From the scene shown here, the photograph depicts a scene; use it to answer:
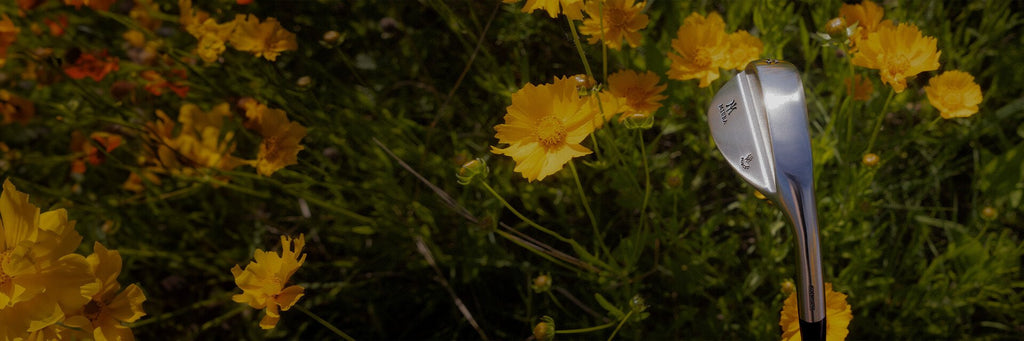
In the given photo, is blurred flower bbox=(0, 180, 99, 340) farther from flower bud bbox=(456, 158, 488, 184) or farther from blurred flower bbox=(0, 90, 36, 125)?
blurred flower bbox=(0, 90, 36, 125)

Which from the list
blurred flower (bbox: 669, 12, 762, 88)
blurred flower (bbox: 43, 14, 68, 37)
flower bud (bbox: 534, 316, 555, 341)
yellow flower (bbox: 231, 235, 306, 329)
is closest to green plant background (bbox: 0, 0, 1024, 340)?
blurred flower (bbox: 43, 14, 68, 37)

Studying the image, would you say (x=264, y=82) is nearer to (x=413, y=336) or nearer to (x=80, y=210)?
(x=80, y=210)

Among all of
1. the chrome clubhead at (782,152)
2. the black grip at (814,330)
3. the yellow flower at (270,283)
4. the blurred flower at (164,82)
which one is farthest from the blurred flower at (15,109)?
the black grip at (814,330)

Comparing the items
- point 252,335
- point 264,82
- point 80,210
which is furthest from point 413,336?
point 80,210

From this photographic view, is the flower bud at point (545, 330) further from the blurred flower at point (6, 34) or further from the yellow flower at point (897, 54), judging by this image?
the blurred flower at point (6, 34)

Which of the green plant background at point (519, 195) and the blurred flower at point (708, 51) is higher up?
the blurred flower at point (708, 51)

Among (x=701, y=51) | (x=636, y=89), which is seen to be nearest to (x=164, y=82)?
(x=636, y=89)

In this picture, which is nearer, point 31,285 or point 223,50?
point 31,285
